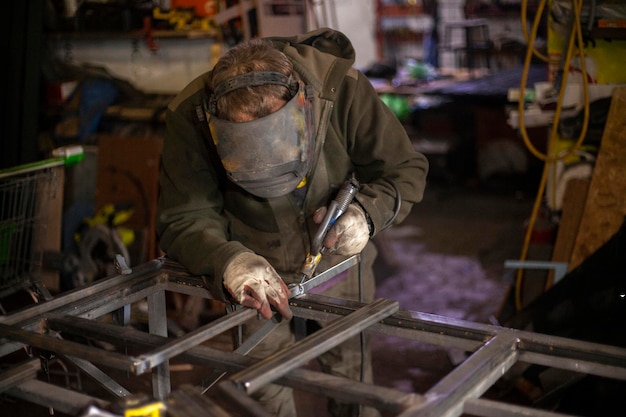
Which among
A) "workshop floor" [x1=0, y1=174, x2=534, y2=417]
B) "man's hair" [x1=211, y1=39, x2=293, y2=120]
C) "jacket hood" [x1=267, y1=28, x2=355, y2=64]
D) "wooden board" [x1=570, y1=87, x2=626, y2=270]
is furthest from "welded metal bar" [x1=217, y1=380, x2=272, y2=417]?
"wooden board" [x1=570, y1=87, x2=626, y2=270]

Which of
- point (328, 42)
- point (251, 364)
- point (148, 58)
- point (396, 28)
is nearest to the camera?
point (251, 364)

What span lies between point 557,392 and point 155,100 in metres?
3.61

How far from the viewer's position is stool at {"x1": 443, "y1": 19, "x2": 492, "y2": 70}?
9289 mm

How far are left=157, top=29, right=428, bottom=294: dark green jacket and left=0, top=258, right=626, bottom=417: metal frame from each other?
269mm

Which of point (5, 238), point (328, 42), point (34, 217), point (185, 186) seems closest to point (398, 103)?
point (34, 217)

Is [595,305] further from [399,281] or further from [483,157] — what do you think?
[483,157]

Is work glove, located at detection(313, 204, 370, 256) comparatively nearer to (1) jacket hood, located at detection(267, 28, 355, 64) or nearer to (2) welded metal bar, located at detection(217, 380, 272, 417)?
(1) jacket hood, located at detection(267, 28, 355, 64)

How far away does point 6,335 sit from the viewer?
2.01 metres

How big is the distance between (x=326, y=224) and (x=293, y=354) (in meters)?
0.62

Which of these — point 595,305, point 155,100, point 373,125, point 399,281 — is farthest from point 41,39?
point 595,305

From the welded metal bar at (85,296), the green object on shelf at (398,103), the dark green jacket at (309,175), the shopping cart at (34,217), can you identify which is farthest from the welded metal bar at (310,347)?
the green object on shelf at (398,103)

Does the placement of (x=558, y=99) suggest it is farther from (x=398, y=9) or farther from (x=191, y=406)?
(x=398, y=9)

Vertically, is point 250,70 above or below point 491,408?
above

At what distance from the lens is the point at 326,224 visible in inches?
91.0
